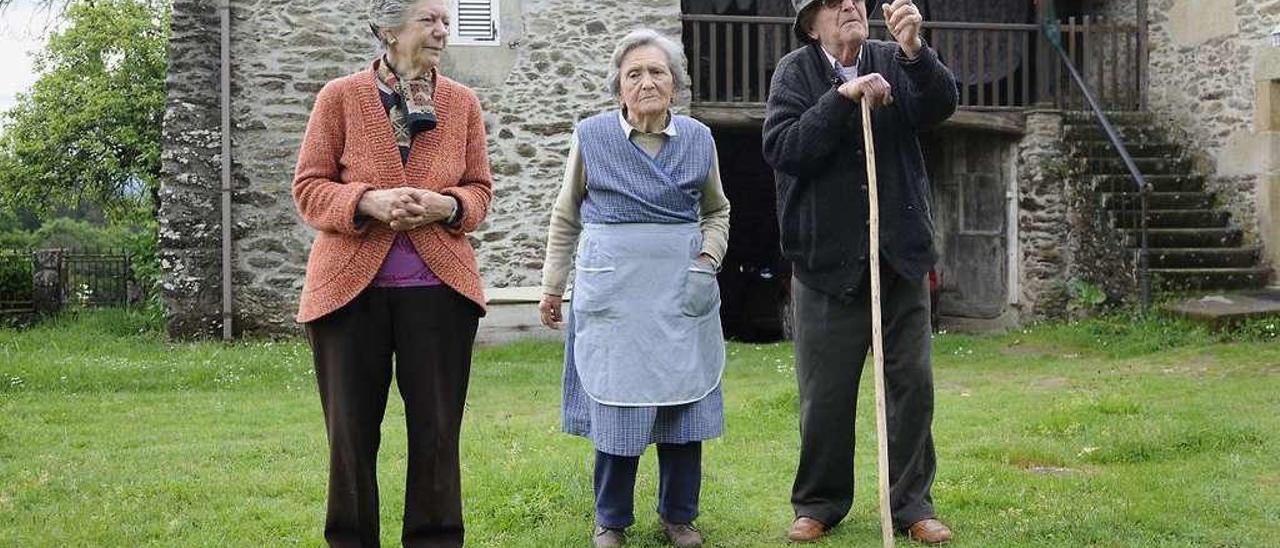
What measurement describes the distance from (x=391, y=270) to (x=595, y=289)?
731 mm

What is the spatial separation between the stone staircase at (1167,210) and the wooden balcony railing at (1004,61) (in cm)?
39

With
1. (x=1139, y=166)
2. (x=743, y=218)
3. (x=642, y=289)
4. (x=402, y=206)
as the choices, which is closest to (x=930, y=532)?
(x=642, y=289)

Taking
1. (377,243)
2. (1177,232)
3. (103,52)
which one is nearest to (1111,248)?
(1177,232)

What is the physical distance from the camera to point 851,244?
4.07 metres

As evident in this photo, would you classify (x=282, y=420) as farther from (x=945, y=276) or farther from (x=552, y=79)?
(x=945, y=276)

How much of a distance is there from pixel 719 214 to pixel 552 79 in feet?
25.7

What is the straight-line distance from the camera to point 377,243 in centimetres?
351

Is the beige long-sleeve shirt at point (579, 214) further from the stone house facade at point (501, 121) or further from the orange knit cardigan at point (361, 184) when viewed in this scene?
the stone house facade at point (501, 121)

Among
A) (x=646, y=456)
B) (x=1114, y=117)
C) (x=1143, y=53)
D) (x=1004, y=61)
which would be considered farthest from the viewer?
(x=1004, y=61)

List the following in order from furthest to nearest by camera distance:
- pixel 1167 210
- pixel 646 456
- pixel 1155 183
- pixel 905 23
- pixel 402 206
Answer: pixel 1155 183 → pixel 1167 210 → pixel 646 456 → pixel 905 23 → pixel 402 206

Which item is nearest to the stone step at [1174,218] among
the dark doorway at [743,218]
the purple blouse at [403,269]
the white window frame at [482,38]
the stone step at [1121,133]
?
the stone step at [1121,133]

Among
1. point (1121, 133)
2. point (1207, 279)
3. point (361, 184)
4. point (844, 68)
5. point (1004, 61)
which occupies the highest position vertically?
point (1004, 61)

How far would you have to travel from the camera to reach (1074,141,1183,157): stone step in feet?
41.4

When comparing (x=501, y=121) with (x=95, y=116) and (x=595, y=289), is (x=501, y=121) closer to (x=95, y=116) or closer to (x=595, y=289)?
(x=595, y=289)
